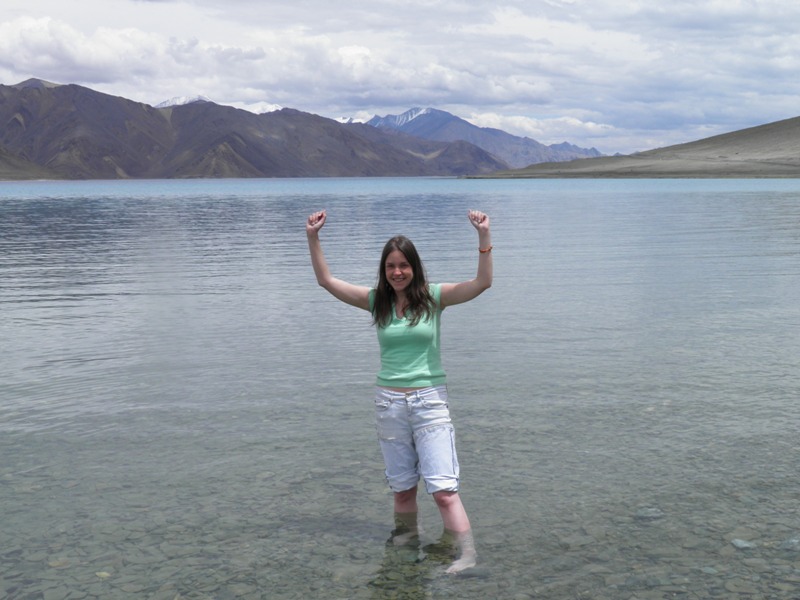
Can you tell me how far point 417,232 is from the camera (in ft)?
133

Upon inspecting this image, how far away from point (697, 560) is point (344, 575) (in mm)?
2512

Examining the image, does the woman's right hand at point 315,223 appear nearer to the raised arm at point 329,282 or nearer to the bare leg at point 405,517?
the raised arm at point 329,282

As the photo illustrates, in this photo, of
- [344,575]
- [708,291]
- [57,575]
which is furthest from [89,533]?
[708,291]

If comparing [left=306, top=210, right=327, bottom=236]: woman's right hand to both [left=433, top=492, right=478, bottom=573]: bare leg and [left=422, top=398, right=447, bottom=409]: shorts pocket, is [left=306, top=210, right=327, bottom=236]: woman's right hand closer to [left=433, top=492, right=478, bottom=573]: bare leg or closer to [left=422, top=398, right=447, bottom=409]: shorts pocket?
[left=422, top=398, right=447, bottom=409]: shorts pocket

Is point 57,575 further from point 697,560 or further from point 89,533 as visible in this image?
point 697,560

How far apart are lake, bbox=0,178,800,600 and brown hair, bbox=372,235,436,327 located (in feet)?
5.90

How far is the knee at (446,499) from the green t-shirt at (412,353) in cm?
77

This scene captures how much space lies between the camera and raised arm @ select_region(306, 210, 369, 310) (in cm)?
638

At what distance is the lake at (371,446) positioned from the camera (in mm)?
6258

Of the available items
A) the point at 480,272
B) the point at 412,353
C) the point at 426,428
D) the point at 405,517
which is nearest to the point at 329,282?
the point at 412,353

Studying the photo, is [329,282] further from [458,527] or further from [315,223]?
[458,527]

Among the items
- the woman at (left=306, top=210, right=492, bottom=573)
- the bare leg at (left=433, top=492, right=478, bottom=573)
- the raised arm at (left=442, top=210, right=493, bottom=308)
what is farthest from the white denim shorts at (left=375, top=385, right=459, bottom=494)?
the raised arm at (left=442, top=210, right=493, bottom=308)

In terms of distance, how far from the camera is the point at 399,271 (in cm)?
606

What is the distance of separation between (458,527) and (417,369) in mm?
1188
